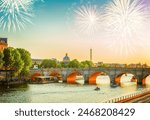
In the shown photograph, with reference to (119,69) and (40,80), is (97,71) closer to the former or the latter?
(119,69)

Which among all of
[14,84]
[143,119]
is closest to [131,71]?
[14,84]

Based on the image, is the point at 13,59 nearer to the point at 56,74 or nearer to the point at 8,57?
the point at 8,57

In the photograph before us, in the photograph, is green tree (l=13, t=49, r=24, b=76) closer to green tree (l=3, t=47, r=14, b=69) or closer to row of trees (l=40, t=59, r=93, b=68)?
green tree (l=3, t=47, r=14, b=69)

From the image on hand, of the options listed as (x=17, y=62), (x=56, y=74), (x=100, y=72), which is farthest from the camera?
(x=56, y=74)

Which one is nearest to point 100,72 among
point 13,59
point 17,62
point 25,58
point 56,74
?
point 56,74

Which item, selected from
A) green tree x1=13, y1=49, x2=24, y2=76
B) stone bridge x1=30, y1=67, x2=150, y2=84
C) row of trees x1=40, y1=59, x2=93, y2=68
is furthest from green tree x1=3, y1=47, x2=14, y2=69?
row of trees x1=40, y1=59, x2=93, y2=68

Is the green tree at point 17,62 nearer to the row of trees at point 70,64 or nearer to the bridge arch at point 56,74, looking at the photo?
the bridge arch at point 56,74

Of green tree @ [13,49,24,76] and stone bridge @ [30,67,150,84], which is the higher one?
green tree @ [13,49,24,76]

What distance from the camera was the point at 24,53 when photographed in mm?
30500

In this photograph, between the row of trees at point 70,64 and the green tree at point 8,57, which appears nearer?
the green tree at point 8,57

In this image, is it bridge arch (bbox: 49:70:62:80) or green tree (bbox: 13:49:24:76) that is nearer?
green tree (bbox: 13:49:24:76)

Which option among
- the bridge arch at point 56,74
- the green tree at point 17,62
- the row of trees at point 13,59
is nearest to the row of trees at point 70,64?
the bridge arch at point 56,74

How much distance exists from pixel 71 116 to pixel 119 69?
23.0m

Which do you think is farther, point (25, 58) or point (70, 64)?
point (70, 64)
